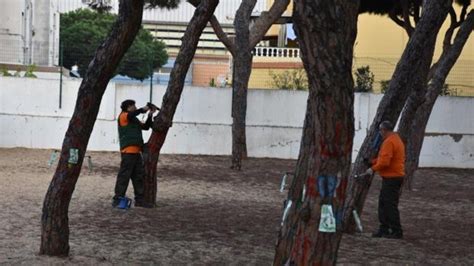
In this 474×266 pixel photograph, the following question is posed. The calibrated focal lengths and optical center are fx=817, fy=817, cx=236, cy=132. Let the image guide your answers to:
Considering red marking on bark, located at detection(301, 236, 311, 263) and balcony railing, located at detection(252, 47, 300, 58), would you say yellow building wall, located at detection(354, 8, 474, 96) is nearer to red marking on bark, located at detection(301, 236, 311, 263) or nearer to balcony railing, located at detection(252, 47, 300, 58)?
balcony railing, located at detection(252, 47, 300, 58)

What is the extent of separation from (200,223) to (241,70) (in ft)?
33.6

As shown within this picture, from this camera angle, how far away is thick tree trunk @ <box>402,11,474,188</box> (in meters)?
15.9

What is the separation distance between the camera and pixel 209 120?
79.2 ft

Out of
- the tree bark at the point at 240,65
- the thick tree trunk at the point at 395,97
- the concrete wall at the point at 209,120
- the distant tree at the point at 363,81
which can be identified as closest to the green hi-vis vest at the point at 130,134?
the thick tree trunk at the point at 395,97

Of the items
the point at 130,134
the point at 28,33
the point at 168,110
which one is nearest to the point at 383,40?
the point at 28,33

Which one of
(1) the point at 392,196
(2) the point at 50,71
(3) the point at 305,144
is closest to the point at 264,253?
(1) the point at 392,196

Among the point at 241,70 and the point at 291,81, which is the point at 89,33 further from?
the point at 241,70

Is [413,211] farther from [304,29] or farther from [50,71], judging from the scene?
[50,71]

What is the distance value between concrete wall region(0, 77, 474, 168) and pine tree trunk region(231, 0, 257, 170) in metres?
2.94

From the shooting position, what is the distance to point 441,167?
2383 centimetres

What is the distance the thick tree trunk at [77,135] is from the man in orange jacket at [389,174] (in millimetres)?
3742

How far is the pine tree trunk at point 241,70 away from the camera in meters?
20.6

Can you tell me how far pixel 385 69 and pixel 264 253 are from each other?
57.8ft

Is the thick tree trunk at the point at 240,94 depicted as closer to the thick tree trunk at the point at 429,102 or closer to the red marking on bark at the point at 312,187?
the thick tree trunk at the point at 429,102
